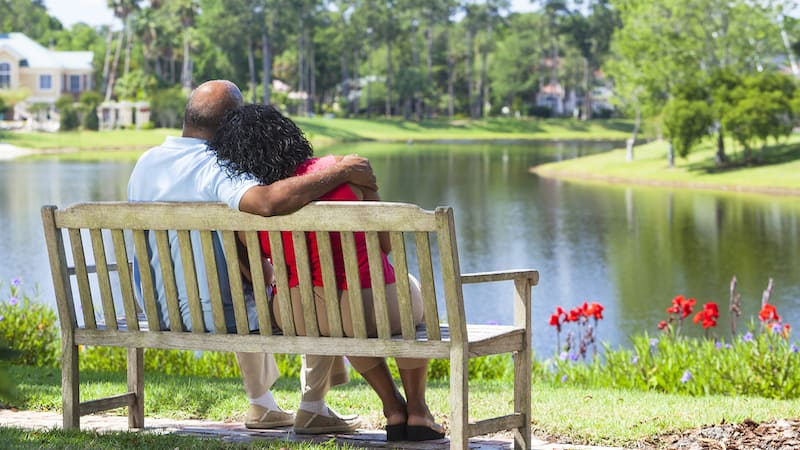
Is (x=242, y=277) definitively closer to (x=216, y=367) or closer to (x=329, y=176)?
(x=329, y=176)

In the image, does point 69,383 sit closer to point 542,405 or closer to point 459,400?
point 459,400

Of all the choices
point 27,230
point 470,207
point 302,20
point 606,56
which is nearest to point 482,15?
point 606,56

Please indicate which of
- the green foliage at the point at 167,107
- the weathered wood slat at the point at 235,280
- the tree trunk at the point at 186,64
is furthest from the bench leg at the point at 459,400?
the tree trunk at the point at 186,64

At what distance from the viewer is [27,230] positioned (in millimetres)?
27875

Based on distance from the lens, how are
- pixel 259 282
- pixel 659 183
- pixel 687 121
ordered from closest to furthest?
1. pixel 259 282
2. pixel 687 121
3. pixel 659 183

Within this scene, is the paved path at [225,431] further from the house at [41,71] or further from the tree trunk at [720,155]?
the house at [41,71]

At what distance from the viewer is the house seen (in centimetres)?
9225

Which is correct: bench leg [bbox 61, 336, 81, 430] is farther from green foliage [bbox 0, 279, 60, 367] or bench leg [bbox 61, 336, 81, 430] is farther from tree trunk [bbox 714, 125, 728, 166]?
tree trunk [bbox 714, 125, 728, 166]

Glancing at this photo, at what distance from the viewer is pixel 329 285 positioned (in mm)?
4250

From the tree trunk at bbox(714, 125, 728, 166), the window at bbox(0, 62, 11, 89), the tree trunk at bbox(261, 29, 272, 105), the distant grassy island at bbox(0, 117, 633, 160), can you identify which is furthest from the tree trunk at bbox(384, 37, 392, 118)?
the tree trunk at bbox(714, 125, 728, 166)

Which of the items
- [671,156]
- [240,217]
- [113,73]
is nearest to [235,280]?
[240,217]

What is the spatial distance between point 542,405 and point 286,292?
6.11 feet

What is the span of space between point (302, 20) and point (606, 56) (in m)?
25.7

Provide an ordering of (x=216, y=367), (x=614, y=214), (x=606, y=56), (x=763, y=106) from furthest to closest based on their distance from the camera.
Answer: (x=606, y=56)
(x=763, y=106)
(x=614, y=214)
(x=216, y=367)
